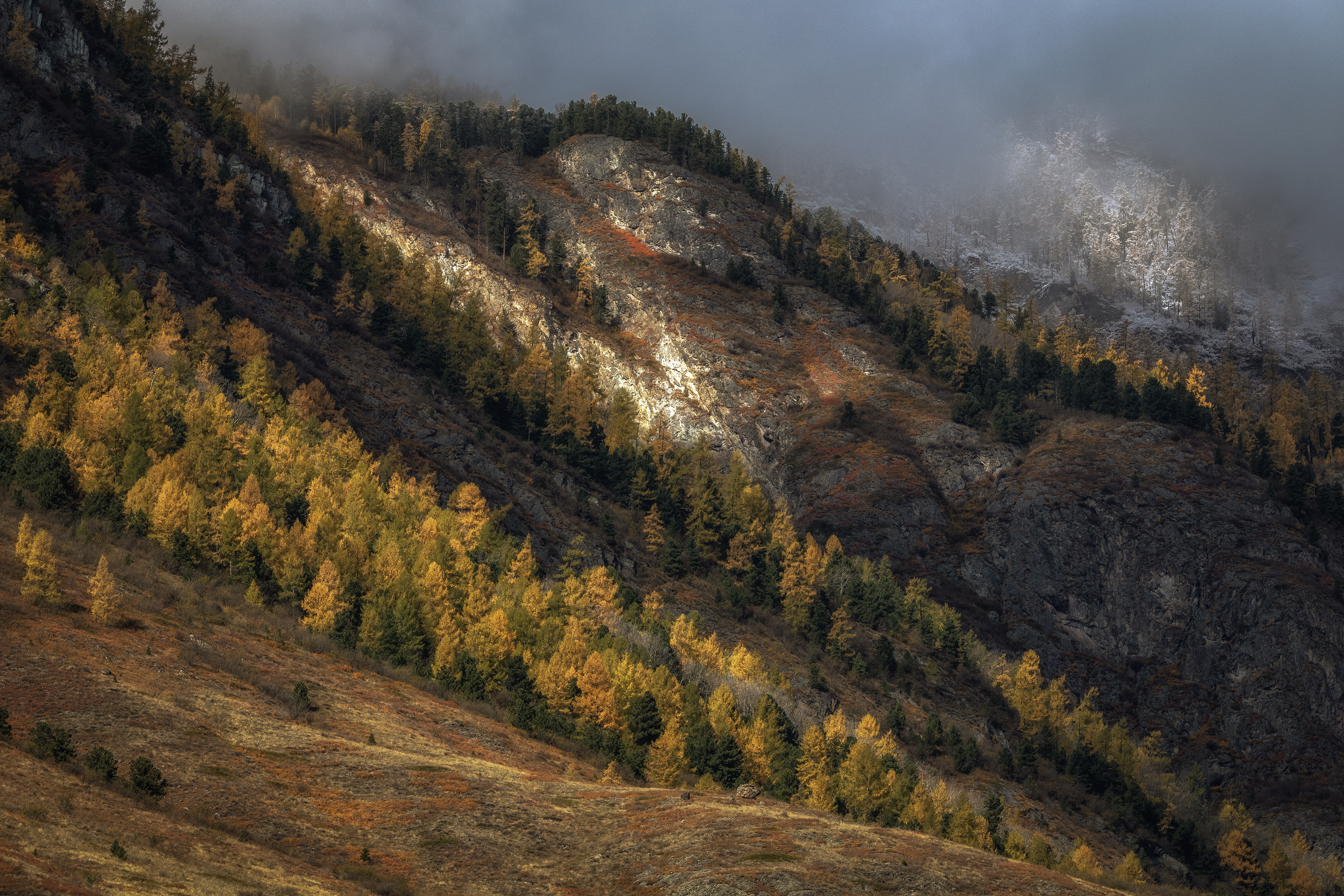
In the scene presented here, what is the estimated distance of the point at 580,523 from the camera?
101062mm

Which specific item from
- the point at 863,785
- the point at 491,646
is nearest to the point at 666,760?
the point at 863,785

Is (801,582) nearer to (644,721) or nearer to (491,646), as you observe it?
(644,721)

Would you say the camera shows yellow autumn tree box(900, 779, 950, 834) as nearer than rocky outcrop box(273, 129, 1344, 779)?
Yes

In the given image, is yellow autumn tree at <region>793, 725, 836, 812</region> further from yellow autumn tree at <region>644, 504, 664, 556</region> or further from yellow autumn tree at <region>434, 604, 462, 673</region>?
A: yellow autumn tree at <region>644, 504, 664, 556</region>

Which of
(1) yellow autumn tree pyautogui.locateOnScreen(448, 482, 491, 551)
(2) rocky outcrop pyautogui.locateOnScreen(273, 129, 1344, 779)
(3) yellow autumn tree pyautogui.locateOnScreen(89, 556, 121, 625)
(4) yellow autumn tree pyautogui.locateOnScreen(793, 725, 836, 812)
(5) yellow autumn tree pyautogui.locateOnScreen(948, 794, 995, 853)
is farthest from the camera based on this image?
(2) rocky outcrop pyautogui.locateOnScreen(273, 129, 1344, 779)

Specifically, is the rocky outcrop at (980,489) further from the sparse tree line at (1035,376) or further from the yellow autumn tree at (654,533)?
the yellow autumn tree at (654,533)

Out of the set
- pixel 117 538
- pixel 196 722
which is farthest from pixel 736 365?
pixel 196 722

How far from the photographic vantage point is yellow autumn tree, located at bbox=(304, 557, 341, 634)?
192 ft

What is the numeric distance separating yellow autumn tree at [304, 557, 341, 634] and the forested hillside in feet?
1.26

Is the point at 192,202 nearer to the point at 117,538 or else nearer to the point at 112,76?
the point at 112,76

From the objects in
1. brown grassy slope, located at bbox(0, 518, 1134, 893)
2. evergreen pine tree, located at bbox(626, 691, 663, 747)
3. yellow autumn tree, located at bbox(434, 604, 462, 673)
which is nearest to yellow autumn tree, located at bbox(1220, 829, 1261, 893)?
evergreen pine tree, located at bbox(626, 691, 663, 747)

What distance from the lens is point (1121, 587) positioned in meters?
115

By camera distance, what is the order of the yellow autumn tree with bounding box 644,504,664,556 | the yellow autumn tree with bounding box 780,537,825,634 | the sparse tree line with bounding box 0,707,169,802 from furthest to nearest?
the yellow autumn tree with bounding box 644,504,664,556, the yellow autumn tree with bounding box 780,537,825,634, the sparse tree line with bounding box 0,707,169,802

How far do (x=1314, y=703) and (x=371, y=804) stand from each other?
109095 mm
